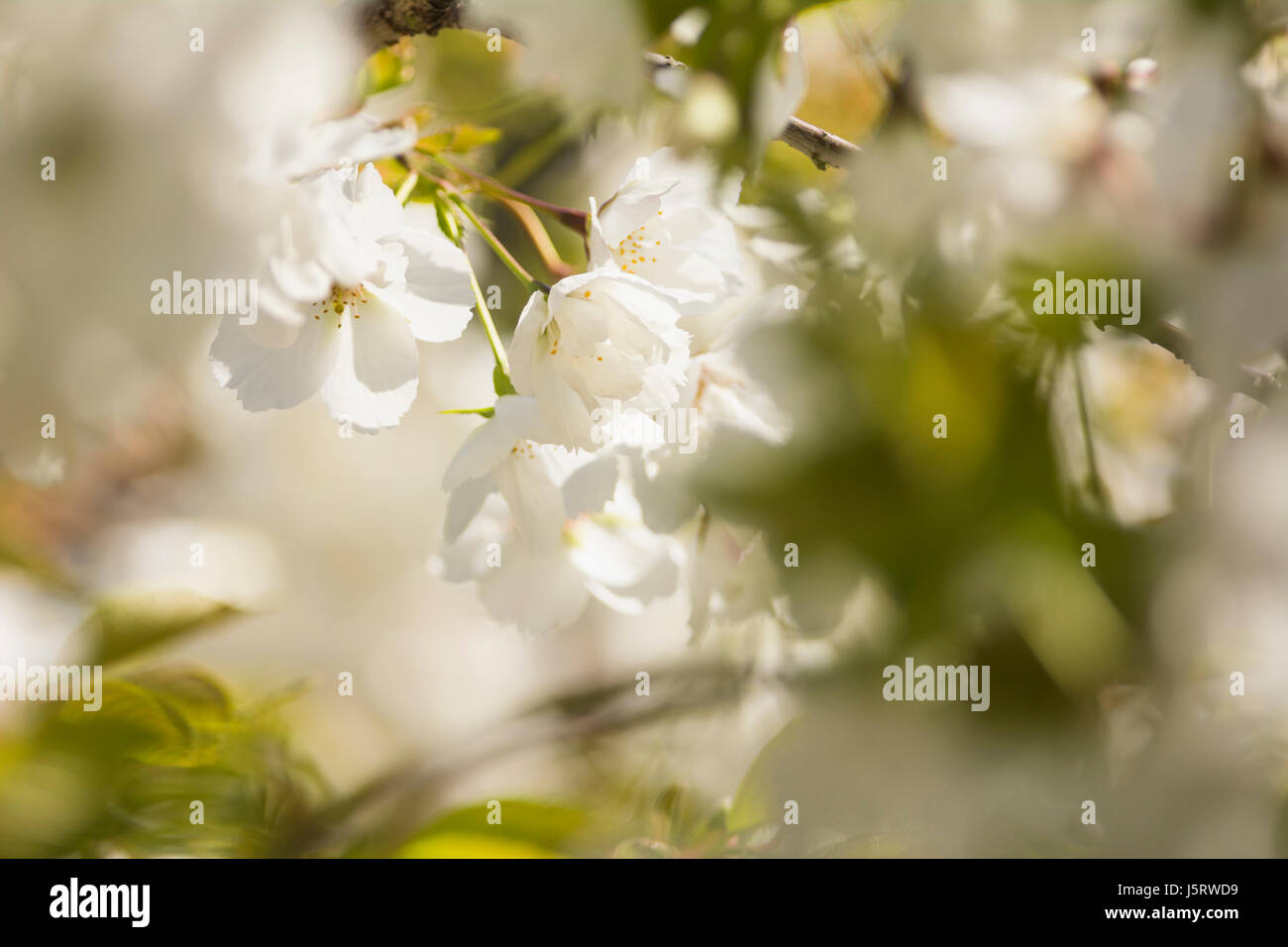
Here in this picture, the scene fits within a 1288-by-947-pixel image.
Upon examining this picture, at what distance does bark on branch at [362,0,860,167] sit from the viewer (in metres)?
0.26

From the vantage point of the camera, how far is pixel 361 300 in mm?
260

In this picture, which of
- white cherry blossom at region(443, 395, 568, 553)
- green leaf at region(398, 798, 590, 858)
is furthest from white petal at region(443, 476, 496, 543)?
green leaf at region(398, 798, 590, 858)

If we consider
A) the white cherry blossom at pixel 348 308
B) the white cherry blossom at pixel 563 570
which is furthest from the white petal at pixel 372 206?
the white cherry blossom at pixel 563 570

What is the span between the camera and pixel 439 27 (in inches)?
11.8

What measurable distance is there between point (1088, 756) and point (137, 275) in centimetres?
19

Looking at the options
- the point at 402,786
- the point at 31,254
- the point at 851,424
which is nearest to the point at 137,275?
the point at 31,254

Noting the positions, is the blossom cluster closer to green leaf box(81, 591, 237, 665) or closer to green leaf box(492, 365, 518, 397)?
green leaf box(492, 365, 518, 397)

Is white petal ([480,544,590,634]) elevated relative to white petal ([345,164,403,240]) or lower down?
lower down

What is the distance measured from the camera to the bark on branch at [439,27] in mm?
260
